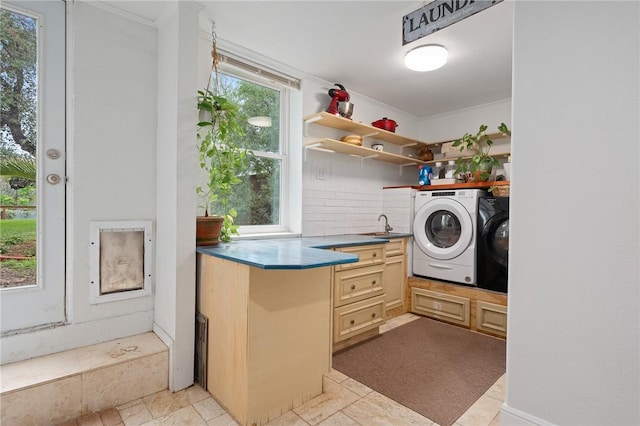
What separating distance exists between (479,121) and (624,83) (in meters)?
2.86

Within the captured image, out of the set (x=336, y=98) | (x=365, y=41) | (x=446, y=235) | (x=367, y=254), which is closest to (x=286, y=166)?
(x=336, y=98)

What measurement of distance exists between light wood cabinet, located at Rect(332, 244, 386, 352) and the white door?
1830 mm

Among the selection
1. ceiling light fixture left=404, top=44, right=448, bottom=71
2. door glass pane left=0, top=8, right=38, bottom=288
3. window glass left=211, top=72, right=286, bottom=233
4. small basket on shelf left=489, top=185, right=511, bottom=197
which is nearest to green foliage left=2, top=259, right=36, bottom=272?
door glass pane left=0, top=8, right=38, bottom=288

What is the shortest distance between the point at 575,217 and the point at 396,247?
2.07m

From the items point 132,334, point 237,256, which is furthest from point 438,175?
point 132,334

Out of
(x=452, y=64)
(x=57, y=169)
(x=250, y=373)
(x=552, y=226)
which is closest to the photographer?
(x=552, y=226)

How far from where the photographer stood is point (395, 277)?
3283mm

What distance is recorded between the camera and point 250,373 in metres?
1.57

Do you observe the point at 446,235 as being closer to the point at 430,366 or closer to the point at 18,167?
the point at 430,366

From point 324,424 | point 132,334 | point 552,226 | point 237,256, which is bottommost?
point 324,424

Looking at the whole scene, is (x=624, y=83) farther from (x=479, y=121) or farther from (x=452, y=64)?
(x=479, y=121)

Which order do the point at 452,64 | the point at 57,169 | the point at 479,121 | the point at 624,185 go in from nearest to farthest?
the point at 624,185
the point at 57,169
the point at 452,64
the point at 479,121

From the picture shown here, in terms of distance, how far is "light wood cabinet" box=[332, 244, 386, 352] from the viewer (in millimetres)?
2484

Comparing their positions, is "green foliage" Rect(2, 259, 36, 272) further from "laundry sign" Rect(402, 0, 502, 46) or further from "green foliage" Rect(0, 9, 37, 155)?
"laundry sign" Rect(402, 0, 502, 46)
